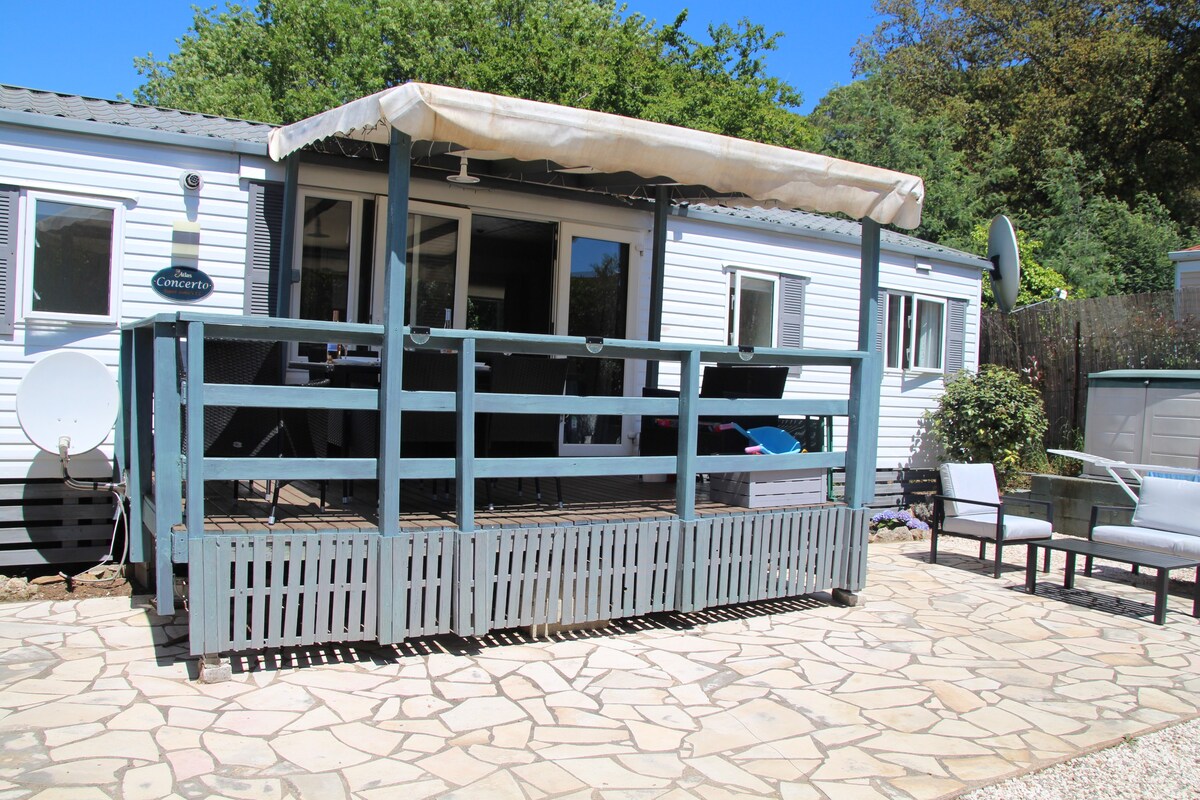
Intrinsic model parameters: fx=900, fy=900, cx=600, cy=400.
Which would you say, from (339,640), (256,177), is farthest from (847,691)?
(256,177)

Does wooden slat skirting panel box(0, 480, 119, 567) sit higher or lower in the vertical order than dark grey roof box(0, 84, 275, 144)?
lower

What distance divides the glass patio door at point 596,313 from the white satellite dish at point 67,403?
3.44 m

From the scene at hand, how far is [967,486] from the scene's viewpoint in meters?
7.52

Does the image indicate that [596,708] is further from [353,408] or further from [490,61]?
[490,61]

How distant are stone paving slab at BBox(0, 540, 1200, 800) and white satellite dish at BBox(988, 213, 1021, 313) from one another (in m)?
5.12

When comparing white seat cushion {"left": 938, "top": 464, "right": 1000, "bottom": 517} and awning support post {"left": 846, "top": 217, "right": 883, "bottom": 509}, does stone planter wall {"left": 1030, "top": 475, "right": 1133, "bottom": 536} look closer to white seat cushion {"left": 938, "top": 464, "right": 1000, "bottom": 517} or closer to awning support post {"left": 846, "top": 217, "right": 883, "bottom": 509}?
white seat cushion {"left": 938, "top": 464, "right": 1000, "bottom": 517}

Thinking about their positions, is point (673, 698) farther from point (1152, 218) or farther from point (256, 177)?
point (1152, 218)

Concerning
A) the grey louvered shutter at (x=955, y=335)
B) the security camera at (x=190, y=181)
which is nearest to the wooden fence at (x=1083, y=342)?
the grey louvered shutter at (x=955, y=335)

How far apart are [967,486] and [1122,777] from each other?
166 inches

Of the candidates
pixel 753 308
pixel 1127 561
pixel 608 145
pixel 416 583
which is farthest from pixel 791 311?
pixel 416 583

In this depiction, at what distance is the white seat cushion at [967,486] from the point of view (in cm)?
737

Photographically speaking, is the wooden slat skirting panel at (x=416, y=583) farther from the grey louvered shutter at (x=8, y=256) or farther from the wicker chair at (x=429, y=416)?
the grey louvered shutter at (x=8, y=256)

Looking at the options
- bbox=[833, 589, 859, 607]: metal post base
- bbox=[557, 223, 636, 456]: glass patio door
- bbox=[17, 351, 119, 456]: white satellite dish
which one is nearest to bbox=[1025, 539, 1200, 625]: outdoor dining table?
bbox=[833, 589, 859, 607]: metal post base

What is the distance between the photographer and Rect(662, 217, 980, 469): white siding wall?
26.9 feet
